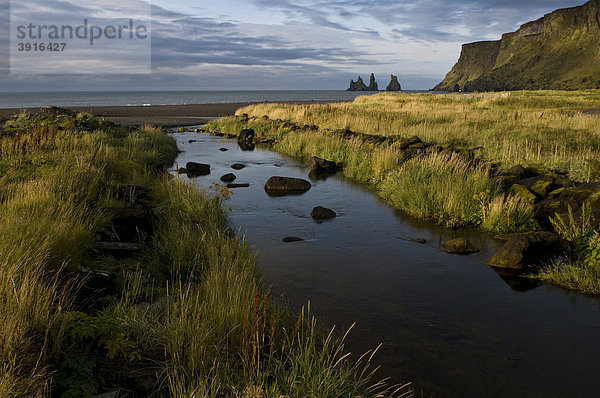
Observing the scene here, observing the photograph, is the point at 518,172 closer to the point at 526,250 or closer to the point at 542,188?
the point at 542,188

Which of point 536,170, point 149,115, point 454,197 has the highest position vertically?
point 149,115

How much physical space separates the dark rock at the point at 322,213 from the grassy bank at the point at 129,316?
383cm

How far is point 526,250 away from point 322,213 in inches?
211

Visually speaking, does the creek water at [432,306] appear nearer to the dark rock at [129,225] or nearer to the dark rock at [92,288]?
the dark rock at [129,225]

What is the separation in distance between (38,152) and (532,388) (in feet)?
39.6

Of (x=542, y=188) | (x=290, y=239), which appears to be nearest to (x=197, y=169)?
(x=290, y=239)

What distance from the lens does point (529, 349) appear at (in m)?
5.72

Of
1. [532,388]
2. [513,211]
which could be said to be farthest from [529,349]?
[513,211]

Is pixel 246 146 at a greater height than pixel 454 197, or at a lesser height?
greater

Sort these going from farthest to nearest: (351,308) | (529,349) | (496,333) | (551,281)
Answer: (551,281) → (351,308) → (496,333) → (529,349)

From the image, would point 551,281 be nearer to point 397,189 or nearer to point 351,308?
point 351,308

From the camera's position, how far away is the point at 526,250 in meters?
8.47

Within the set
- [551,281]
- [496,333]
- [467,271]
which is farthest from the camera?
[467,271]

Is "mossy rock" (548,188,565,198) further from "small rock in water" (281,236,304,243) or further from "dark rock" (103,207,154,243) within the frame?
"dark rock" (103,207,154,243)
